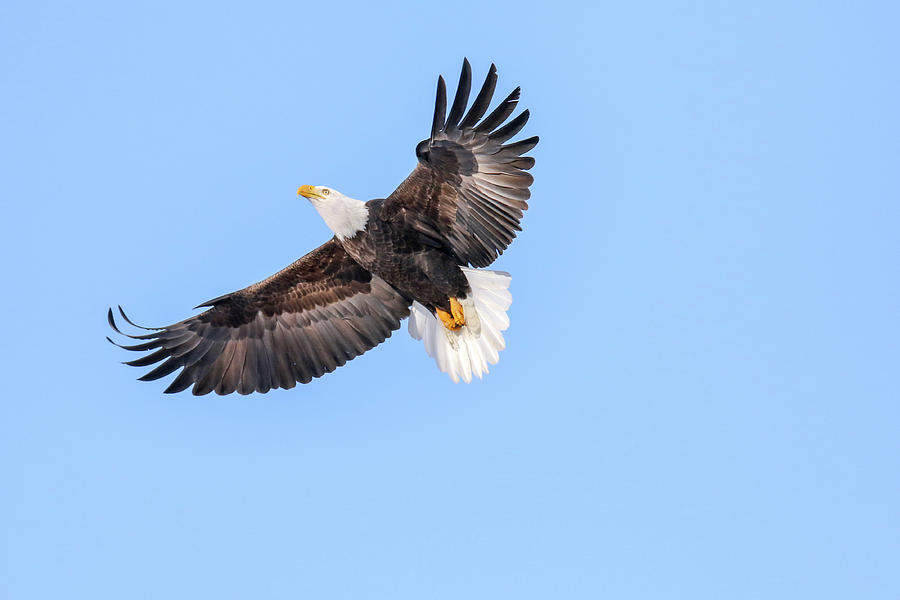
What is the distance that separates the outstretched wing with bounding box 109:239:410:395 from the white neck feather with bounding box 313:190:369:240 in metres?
0.74

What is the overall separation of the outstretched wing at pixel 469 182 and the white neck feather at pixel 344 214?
22cm

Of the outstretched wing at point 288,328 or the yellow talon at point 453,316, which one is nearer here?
the yellow talon at point 453,316

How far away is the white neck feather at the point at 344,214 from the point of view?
1098cm

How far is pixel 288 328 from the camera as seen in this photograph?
479 inches

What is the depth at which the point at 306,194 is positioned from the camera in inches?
444

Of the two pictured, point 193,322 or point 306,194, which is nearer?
point 306,194

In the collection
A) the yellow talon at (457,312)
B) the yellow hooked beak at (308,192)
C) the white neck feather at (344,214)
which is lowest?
the yellow talon at (457,312)

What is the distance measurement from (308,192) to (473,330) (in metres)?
2.13

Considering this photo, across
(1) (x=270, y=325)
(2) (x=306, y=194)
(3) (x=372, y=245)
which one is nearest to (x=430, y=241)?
(3) (x=372, y=245)

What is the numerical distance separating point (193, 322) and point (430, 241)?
2.67 m

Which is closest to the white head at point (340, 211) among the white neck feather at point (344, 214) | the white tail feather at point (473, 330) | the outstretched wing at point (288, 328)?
the white neck feather at point (344, 214)

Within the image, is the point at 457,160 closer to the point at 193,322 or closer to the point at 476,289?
the point at 476,289

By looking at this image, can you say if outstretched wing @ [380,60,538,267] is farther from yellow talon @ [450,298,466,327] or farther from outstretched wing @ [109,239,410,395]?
outstretched wing @ [109,239,410,395]

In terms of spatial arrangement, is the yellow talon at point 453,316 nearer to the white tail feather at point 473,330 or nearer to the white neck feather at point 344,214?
the white tail feather at point 473,330
